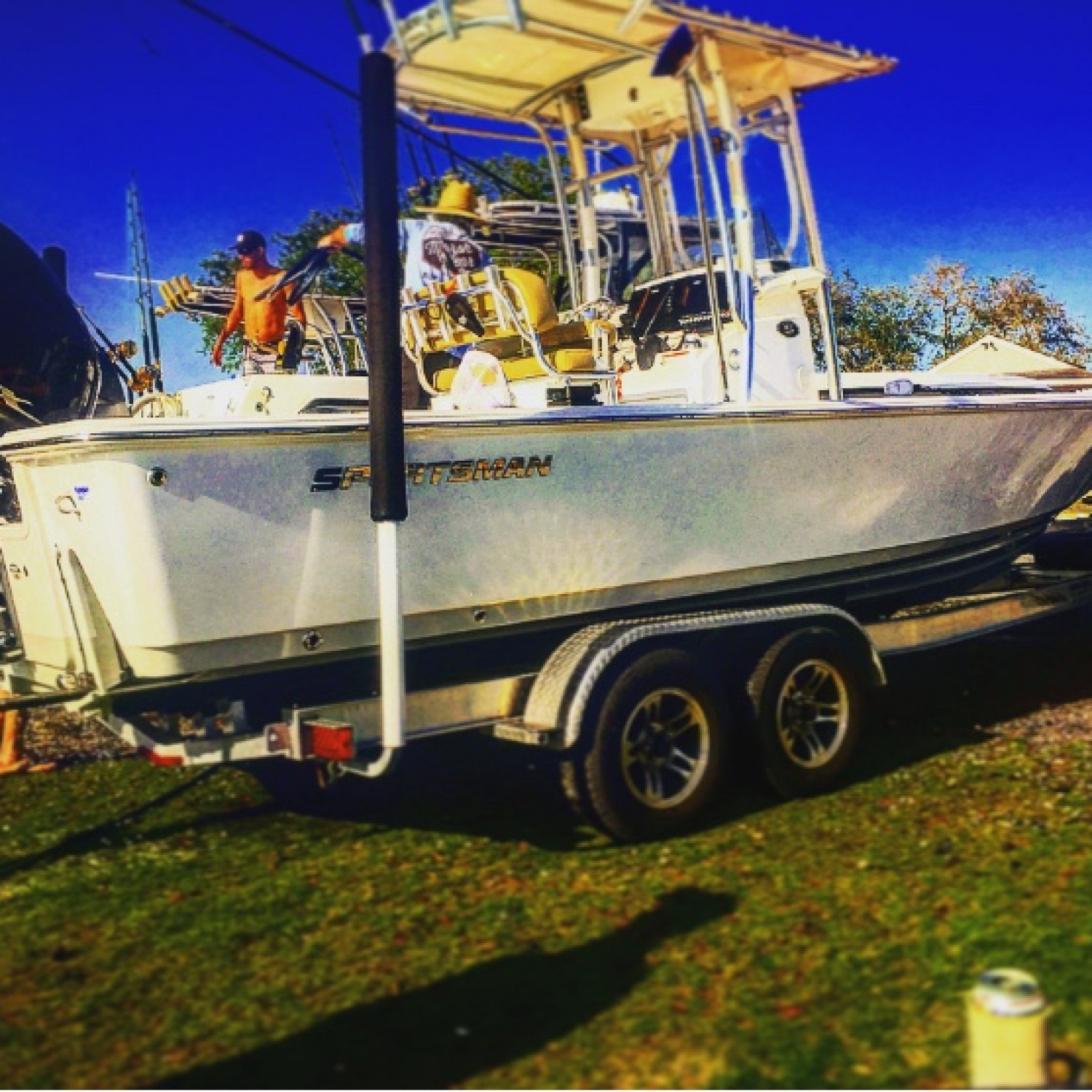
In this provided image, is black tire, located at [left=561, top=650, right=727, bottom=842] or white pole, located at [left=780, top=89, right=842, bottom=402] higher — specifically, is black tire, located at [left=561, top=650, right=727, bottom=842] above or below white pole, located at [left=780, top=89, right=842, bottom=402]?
below

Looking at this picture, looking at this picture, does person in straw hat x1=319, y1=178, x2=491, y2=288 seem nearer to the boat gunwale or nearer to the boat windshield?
the boat gunwale

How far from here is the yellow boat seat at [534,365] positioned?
21.0 feet

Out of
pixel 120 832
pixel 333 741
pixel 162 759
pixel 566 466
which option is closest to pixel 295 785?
pixel 120 832

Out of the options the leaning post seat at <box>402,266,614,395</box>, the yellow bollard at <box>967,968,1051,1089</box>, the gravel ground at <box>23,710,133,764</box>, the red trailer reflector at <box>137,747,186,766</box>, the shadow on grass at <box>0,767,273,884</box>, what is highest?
the leaning post seat at <box>402,266,614,395</box>

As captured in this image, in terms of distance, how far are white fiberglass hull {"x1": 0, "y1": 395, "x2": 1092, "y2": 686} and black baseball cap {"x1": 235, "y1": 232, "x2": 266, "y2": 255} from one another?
6.25ft

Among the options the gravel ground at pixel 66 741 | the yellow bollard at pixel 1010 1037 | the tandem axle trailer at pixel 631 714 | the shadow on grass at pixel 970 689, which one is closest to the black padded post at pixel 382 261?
the tandem axle trailer at pixel 631 714

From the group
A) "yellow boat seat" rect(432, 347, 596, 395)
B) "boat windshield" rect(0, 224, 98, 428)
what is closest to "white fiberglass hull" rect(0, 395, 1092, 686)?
"yellow boat seat" rect(432, 347, 596, 395)

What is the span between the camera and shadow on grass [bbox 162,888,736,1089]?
3430 millimetres

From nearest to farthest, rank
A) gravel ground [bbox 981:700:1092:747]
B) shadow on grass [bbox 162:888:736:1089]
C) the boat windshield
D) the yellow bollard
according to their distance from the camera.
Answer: the yellow bollard → shadow on grass [bbox 162:888:736:1089] → gravel ground [bbox 981:700:1092:747] → the boat windshield

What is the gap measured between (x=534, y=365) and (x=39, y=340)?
33.0 ft

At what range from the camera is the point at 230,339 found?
763cm

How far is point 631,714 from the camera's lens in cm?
518

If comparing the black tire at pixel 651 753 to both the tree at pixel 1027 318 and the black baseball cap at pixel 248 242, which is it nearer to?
the black baseball cap at pixel 248 242

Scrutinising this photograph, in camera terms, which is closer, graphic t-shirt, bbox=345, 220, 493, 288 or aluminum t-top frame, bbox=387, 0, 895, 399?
aluminum t-top frame, bbox=387, 0, 895, 399
